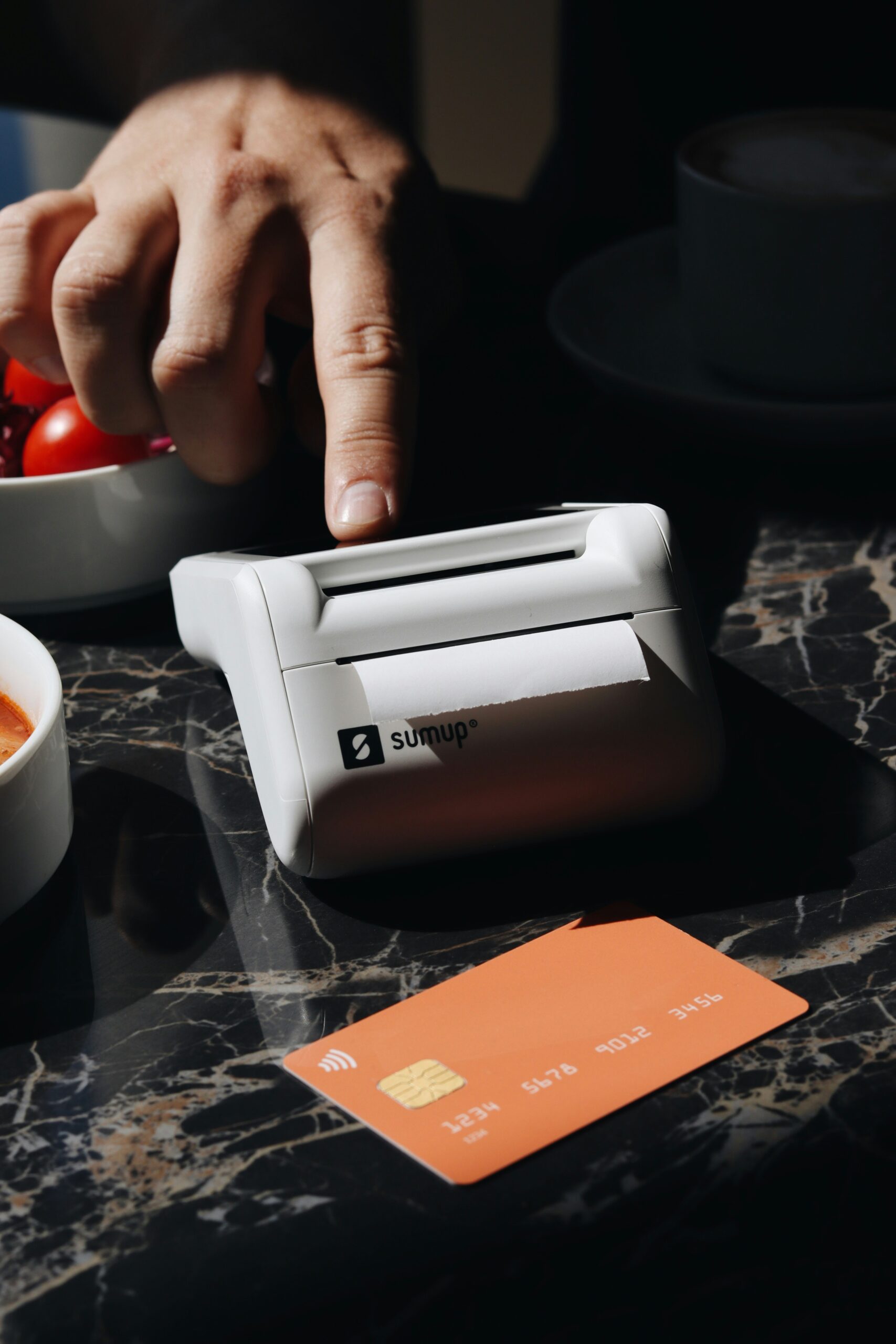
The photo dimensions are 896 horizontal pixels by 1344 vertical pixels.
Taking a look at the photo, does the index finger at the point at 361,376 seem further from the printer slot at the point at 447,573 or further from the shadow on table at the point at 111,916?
the shadow on table at the point at 111,916

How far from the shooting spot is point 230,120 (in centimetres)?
93

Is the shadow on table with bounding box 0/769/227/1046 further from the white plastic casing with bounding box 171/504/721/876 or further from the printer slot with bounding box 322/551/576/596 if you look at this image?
the printer slot with bounding box 322/551/576/596

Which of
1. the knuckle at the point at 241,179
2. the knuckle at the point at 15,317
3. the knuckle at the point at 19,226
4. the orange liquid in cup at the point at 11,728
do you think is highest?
the knuckle at the point at 241,179

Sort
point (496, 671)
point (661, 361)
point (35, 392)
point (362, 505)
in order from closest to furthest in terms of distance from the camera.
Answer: point (496, 671), point (362, 505), point (35, 392), point (661, 361)

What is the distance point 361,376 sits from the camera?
0.78 metres

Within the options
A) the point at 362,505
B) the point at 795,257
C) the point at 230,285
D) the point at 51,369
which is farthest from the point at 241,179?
the point at 795,257

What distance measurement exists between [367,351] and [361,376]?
0.08 feet

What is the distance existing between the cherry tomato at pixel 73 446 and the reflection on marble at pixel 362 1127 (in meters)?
0.21

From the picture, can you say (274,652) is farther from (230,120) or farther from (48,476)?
(230,120)

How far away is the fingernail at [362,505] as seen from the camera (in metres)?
0.71

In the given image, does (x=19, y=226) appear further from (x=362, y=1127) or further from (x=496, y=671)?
(x=362, y=1127)

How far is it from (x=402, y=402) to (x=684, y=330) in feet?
1.62

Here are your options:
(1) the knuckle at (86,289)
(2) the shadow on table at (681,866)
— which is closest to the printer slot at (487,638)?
(2) the shadow on table at (681,866)

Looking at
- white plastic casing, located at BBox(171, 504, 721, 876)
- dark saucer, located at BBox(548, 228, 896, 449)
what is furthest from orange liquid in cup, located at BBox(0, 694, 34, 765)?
dark saucer, located at BBox(548, 228, 896, 449)
